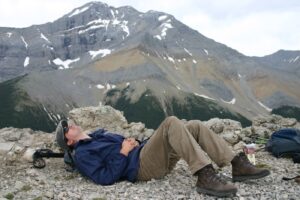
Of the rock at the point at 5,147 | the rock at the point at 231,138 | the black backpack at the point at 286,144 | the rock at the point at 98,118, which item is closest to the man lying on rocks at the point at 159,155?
the rock at the point at 5,147

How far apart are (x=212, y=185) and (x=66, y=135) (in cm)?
414

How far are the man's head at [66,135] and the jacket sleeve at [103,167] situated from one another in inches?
21.8

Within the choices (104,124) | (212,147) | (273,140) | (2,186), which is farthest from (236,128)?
(2,186)

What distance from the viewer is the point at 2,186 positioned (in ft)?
38.7

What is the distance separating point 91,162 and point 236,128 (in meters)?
9.35

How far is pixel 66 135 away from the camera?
12117 mm

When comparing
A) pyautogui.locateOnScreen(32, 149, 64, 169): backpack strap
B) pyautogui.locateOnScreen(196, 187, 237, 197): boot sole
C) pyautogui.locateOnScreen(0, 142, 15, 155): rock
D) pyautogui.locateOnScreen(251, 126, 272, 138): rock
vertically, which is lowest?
pyautogui.locateOnScreen(0, 142, 15, 155): rock

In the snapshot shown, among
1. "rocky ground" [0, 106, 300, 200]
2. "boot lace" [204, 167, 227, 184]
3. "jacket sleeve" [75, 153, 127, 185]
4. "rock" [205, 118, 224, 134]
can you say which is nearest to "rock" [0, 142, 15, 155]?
"rocky ground" [0, 106, 300, 200]

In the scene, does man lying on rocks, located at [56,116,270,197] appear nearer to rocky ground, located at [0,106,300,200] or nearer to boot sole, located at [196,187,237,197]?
boot sole, located at [196,187,237,197]

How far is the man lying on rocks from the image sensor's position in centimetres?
996

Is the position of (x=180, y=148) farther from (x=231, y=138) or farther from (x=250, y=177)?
(x=231, y=138)

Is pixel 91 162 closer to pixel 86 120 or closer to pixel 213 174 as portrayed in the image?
pixel 213 174

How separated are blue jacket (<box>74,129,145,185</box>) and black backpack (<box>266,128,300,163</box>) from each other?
16.2 ft

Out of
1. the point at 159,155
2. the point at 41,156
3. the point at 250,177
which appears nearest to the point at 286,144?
the point at 250,177
